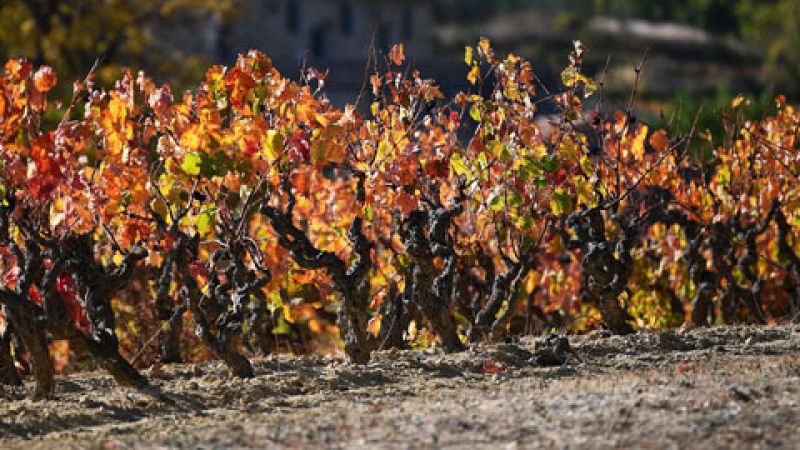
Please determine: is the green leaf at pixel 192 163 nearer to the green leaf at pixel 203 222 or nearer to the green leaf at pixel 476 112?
the green leaf at pixel 203 222

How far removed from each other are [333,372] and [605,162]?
2460 mm

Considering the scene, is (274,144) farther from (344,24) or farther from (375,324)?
(344,24)

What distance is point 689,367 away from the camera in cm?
828

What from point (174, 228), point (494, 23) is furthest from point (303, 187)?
point (494, 23)

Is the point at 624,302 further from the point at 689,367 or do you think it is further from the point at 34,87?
the point at 34,87

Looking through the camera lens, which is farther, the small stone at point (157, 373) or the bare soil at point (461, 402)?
the small stone at point (157, 373)

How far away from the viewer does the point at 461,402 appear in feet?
24.2

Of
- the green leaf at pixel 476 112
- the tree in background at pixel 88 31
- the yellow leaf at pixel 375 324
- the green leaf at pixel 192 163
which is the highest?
the tree in background at pixel 88 31

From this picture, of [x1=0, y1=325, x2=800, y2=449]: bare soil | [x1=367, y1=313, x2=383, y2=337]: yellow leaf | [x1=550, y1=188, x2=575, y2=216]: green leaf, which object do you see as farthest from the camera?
[x1=367, y1=313, x2=383, y2=337]: yellow leaf

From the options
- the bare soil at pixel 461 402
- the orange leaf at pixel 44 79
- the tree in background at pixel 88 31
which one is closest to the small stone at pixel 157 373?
the bare soil at pixel 461 402

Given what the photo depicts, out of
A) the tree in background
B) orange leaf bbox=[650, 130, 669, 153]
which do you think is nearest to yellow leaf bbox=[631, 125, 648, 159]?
orange leaf bbox=[650, 130, 669, 153]

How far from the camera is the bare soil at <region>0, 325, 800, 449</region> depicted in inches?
260

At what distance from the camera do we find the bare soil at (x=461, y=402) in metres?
6.59

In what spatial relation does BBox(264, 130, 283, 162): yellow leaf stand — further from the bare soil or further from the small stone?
the small stone
